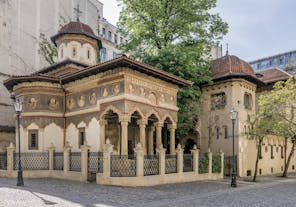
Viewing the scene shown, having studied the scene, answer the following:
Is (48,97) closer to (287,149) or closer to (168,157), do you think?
(168,157)

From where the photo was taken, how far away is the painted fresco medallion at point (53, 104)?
21.2m

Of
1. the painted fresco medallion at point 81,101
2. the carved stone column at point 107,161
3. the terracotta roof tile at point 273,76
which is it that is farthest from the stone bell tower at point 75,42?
the terracotta roof tile at point 273,76

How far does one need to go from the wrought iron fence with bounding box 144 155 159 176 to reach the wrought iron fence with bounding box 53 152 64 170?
5.18 metres

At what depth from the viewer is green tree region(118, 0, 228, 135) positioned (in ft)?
79.4

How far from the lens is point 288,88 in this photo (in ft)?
72.4

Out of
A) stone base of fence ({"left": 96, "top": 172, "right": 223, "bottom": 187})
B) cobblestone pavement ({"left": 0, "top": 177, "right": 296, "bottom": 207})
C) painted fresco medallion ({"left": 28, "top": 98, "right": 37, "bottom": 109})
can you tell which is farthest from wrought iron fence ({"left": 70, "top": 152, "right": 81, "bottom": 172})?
painted fresco medallion ({"left": 28, "top": 98, "right": 37, "bottom": 109})

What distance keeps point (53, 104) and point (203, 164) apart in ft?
33.1

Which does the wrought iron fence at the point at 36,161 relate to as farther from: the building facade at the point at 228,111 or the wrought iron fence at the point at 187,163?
the building facade at the point at 228,111

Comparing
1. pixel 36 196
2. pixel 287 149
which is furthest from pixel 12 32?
pixel 287 149

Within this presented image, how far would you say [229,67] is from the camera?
26.2 m

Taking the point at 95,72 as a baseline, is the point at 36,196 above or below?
below

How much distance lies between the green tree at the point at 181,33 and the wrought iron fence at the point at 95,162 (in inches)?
343

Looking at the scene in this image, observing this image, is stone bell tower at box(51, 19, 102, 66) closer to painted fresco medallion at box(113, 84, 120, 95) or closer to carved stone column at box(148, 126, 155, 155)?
carved stone column at box(148, 126, 155, 155)

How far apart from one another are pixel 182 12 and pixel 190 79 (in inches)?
203
